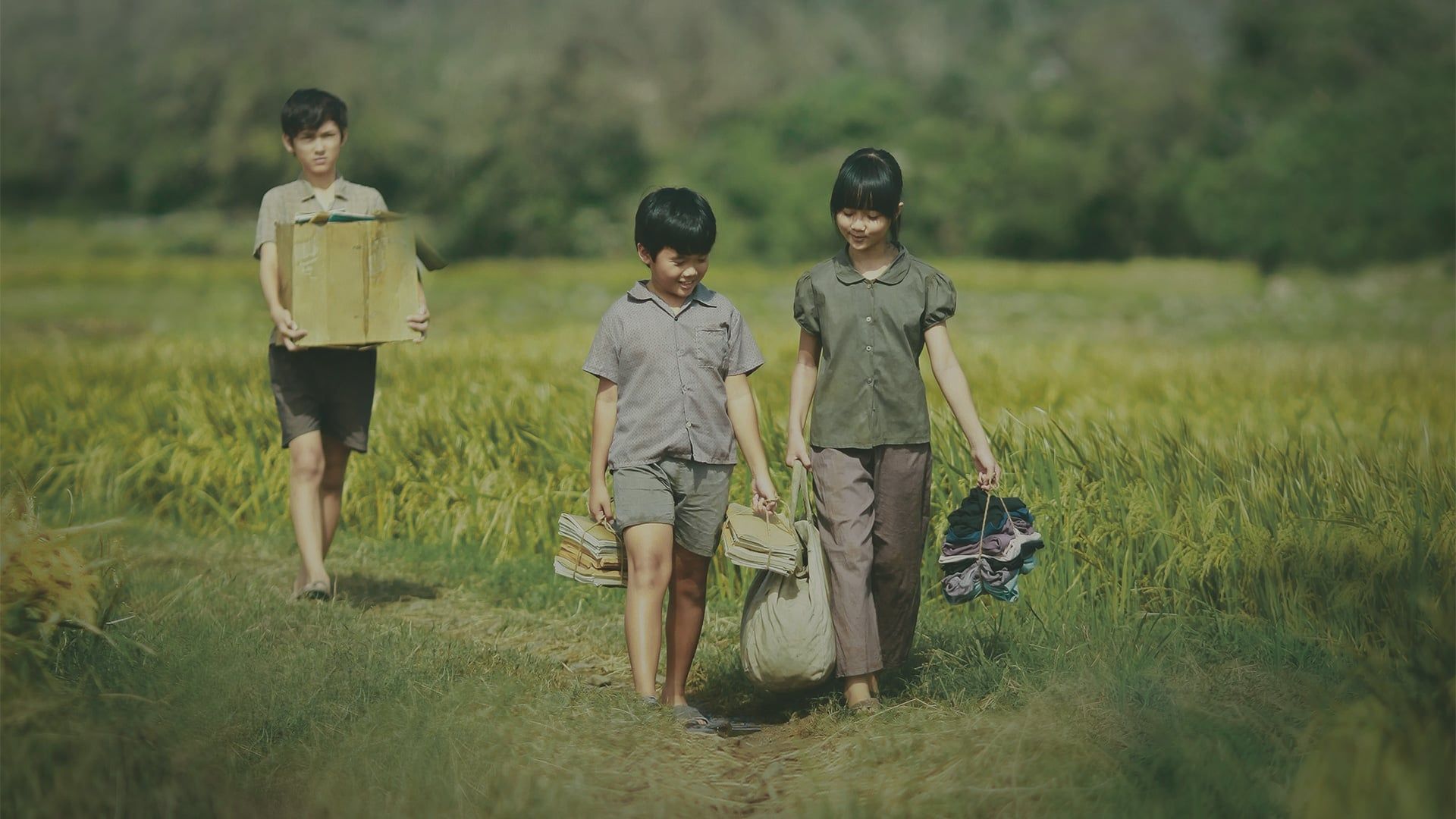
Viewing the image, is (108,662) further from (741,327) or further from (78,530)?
(741,327)

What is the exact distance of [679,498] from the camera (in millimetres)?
3777

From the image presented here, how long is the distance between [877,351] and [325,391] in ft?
7.70

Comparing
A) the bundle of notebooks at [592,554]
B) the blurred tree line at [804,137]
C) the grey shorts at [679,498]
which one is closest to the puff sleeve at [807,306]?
the grey shorts at [679,498]

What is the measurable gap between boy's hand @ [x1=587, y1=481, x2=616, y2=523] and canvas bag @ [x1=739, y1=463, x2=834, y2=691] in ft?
1.55

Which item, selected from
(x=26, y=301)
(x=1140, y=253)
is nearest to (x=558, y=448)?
(x=26, y=301)

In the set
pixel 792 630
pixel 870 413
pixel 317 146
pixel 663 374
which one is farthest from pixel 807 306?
pixel 317 146

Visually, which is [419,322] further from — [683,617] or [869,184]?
[869,184]

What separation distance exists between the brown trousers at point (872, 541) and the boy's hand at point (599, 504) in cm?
60

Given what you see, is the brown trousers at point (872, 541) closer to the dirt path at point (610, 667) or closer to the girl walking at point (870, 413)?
the girl walking at point (870, 413)

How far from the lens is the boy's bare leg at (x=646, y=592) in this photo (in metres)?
3.69

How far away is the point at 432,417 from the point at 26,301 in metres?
25.6

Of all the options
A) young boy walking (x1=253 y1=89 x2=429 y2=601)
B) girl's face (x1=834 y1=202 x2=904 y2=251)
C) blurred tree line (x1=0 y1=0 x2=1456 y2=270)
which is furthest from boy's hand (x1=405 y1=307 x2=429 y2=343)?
blurred tree line (x1=0 y1=0 x2=1456 y2=270)

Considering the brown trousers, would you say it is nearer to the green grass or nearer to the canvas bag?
the canvas bag

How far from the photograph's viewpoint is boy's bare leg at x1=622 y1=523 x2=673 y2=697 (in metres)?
3.69
